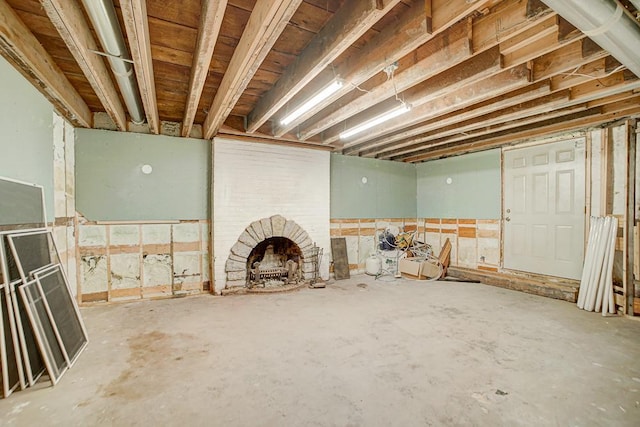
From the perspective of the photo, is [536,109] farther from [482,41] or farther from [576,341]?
[576,341]

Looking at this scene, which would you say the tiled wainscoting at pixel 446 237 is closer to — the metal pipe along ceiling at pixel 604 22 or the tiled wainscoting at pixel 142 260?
the tiled wainscoting at pixel 142 260

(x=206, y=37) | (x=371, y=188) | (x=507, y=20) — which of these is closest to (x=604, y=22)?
(x=507, y=20)

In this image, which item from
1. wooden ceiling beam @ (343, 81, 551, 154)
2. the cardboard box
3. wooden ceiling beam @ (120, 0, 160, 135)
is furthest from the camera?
the cardboard box

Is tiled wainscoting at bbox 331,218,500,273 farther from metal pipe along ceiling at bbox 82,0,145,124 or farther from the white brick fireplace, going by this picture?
metal pipe along ceiling at bbox 82,0,145,124

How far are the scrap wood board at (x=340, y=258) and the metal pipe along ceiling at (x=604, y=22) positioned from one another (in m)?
4.23

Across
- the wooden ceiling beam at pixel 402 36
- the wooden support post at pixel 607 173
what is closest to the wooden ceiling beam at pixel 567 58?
the wooden ceiling beam at pixel 402 36

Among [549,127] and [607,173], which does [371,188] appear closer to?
[549,127]

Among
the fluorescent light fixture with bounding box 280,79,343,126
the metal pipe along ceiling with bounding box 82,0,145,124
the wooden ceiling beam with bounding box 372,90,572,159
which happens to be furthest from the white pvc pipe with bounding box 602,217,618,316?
the metal pipe along ceiling with bounding box 82,0,145,124

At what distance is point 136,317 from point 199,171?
7.13 feet

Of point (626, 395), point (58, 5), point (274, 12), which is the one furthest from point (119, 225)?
point (626, 395)

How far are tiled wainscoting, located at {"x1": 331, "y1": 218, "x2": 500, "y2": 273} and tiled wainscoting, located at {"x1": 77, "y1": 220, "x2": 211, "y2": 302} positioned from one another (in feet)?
8.25

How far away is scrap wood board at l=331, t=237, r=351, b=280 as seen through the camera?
5232 millimetres

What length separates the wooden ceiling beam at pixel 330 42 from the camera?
63.5 inches

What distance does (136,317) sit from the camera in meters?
3.26
